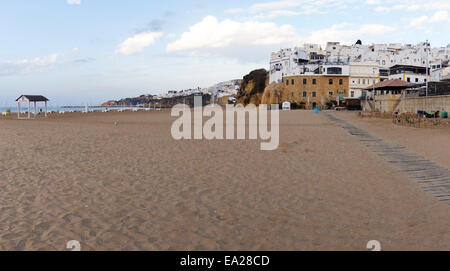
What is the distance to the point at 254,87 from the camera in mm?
83625

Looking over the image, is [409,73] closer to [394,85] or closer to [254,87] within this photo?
[394,85]

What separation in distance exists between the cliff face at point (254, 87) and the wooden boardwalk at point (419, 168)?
68.9 meters

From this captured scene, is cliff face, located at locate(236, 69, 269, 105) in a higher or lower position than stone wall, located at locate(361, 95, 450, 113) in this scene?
higher

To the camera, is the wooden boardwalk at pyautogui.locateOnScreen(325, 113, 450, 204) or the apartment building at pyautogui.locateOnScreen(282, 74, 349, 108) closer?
the wooden boardwalk at pyautogui.locateOnScreen(325, 113, 450, 204)

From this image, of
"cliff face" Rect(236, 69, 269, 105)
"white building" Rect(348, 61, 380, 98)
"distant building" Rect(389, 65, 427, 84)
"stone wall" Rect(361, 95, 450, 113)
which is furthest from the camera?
"cliff face" Rect(236, 69, 269, 105)

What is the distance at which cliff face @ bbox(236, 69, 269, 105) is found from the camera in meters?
82.3

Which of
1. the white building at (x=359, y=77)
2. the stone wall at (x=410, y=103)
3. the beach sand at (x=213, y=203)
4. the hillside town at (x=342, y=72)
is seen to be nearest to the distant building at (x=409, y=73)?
the hillside town at (x=342, y=72)

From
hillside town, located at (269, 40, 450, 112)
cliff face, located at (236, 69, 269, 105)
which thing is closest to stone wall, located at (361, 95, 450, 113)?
hillside town, located at (269, 40, 450, 112)

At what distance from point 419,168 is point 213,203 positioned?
6326 mm

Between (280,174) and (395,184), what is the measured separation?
264 cm

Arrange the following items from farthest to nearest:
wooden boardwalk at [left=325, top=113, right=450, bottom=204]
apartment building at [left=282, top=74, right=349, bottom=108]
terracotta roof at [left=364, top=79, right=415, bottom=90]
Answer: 1. apartment building at [left=282, top=74, right=349, bottom=108]
2. terracotta roof at [left=364, top=79, right=415, bottom=90]
3. wooden boardwalk at [left=325, top=113, right=450, bottom=204]

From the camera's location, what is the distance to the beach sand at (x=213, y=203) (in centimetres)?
450

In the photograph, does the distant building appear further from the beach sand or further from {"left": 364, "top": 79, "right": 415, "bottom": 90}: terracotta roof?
the beach sand

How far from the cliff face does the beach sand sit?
71761 millimetres
